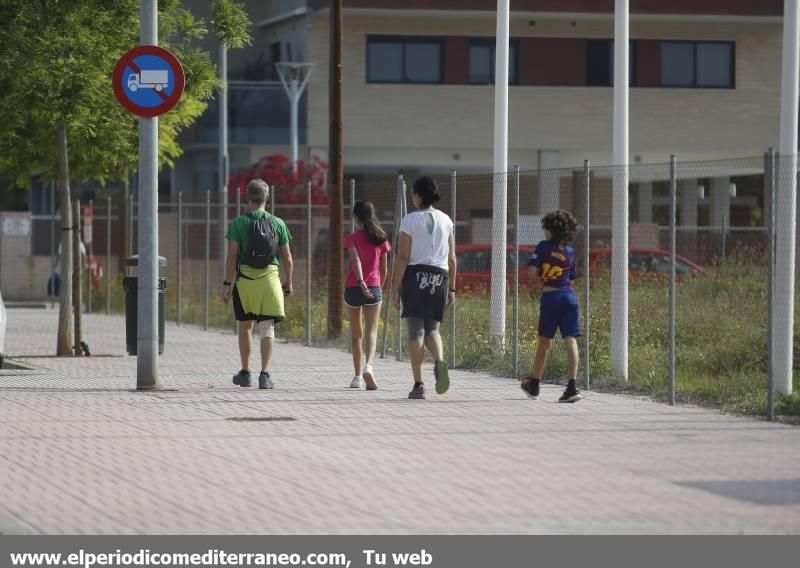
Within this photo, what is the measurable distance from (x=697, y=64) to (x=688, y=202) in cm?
376

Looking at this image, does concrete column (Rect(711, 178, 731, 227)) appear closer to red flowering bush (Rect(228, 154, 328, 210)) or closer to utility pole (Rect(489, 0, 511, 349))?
red flowering bush (Rect(228, 154, 328, 210))

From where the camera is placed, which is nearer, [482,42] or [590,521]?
[590,521]

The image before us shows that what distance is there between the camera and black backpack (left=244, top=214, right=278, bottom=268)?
50.7 feet

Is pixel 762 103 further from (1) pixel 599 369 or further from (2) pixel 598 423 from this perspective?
(2) pixel 598 423

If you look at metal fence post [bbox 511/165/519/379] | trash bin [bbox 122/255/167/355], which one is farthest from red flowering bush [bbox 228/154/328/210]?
metal fence post [bbox 511/165/519/379]

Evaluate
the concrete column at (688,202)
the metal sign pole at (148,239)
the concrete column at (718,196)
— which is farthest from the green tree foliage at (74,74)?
the concrete column at (718,196)

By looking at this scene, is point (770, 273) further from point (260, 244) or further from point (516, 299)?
point (260, 244)

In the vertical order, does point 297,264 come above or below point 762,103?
below

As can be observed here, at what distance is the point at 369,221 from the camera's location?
15.5 metres

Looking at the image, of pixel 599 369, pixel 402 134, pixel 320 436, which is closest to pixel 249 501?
pixel 320 436

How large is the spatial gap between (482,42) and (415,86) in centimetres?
203

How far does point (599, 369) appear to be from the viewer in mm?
16469

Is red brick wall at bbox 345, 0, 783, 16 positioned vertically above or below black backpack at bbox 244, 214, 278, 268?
above

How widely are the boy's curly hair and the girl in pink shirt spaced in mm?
1905
